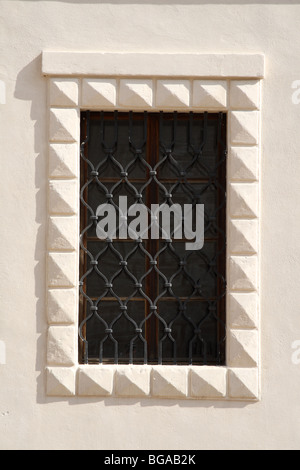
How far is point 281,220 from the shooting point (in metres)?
4.49

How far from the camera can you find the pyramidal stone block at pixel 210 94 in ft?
14.7

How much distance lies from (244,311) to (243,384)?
490mm

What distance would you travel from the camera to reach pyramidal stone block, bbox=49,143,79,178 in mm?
4469

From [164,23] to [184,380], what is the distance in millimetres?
2455

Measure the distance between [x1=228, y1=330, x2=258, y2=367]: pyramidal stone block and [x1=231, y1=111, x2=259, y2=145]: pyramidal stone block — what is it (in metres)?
1.30

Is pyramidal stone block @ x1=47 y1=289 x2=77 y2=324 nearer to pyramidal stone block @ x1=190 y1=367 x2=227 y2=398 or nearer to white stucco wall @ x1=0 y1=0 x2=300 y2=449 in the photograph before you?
white stucco wall @ x1=0 y1=0 x2=300 y2=449

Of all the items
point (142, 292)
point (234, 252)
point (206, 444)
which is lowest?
point (206, 444)

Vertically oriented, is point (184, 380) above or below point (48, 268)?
below

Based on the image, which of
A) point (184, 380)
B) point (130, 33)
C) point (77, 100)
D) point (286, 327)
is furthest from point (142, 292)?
point (130, 33)

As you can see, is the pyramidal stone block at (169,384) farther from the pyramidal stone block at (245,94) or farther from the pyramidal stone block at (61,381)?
the pyramidal stone block at (245,94)

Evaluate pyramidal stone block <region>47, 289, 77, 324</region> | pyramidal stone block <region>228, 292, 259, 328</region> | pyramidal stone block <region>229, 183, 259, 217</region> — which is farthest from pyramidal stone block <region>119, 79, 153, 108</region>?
pyramidal stone block <region>228, 292, 259, 328</region>

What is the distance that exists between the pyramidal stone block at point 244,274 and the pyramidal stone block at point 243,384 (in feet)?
1.85

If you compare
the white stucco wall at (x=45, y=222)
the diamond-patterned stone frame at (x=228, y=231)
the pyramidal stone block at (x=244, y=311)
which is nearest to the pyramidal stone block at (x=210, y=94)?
the diamond-patterned stone frame at (x=228, y=231)

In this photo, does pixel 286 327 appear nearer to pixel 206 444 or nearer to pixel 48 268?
pixel 206 444
